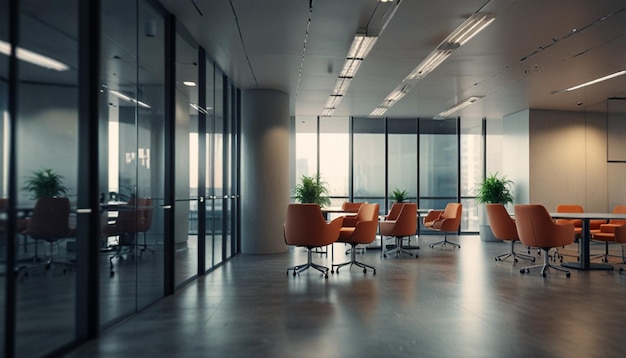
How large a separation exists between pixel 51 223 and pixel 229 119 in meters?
5.51

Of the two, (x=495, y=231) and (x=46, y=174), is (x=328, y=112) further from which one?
(x=46, y=174)

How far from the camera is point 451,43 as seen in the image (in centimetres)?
623

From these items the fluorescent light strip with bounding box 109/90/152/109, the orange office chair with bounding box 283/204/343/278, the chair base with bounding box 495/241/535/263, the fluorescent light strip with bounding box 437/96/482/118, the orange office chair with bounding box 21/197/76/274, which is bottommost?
the chair base with bounding box 495/241/535/263

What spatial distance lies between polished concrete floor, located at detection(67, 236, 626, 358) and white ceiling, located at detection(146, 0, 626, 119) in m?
3.19

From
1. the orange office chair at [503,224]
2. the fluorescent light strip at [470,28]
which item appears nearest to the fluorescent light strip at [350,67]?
the fluorescent light strip at [470,28]

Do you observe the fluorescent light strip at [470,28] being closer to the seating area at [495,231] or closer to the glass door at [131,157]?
the seating area at [495,231]

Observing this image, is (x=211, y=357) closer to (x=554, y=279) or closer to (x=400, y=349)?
(x=400, y=349)

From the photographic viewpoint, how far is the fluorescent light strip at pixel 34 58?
277 centimetres

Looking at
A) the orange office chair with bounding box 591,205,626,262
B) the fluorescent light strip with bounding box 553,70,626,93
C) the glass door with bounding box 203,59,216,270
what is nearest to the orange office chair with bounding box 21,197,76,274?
the glass door with bounding box 203,59,216,270

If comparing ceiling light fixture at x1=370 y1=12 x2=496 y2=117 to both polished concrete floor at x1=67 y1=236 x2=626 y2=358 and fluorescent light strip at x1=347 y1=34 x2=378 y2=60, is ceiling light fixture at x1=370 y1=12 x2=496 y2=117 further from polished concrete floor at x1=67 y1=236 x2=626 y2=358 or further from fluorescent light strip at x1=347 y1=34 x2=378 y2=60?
polished concrete floor at x1=67 y1=236 x2=626 y2=358

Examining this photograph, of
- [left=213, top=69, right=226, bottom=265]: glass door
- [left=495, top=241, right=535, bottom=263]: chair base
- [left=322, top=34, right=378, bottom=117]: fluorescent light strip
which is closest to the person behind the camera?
[left=322, top=34, right=378, bottom=117]: fluorescent light strip

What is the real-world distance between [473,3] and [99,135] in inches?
155

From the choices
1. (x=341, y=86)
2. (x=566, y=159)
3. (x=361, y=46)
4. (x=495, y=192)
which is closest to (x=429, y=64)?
(x=361, y=46)

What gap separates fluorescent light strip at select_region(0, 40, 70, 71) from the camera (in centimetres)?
277
